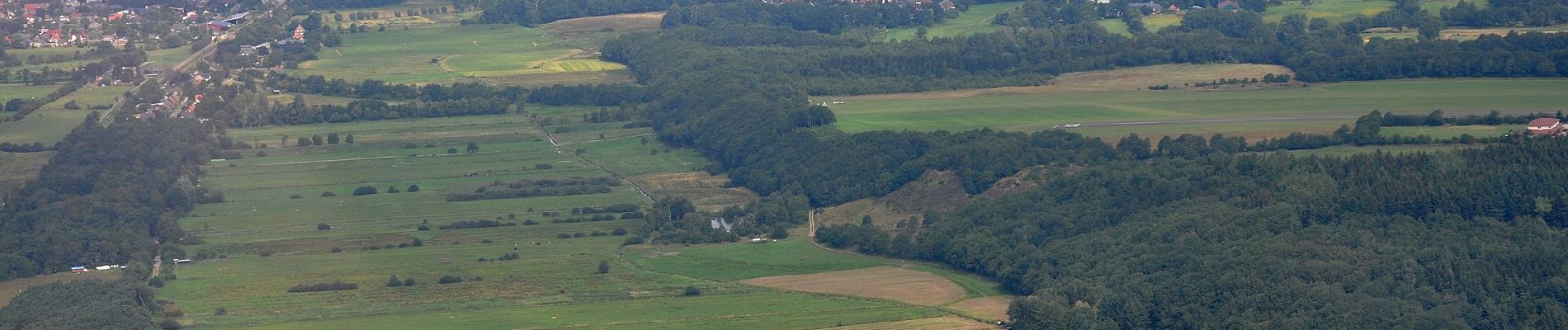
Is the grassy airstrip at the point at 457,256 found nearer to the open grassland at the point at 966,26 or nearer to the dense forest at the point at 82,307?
the dense forest at the point at 82,307

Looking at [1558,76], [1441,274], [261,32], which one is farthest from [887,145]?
[261,32]

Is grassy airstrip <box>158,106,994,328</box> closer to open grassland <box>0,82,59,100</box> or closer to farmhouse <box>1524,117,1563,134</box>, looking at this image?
open grassland <box>0,82,59,100</box>

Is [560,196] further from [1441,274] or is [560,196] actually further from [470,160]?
[1441,274]

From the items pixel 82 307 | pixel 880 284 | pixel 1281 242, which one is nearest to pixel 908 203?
pixel 880 284

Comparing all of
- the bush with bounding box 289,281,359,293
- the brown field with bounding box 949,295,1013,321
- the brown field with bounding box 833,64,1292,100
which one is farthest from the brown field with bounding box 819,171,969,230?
the brown field with bounding box 833,64,1292,100

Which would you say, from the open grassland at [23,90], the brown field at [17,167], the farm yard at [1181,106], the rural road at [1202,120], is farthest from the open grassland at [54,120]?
the rural road at [1202,120]

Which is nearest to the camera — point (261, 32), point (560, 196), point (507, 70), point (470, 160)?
point (560, 196)

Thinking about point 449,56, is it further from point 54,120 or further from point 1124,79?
point 1124,79

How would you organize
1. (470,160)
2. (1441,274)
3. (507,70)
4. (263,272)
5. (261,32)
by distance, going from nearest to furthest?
(1441,274) → (263,272) → (470,160) → (507,70) → (261,32)
